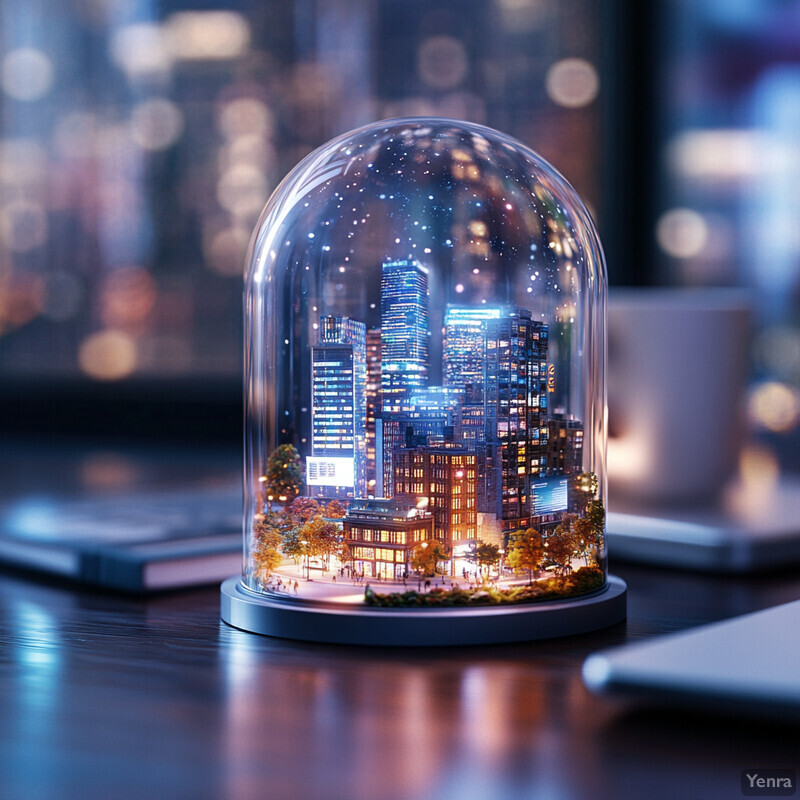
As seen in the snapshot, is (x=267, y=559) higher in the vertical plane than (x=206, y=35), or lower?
lower

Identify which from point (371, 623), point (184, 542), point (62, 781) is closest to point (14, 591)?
point (184, 542)

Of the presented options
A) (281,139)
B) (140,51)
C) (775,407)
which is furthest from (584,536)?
(140,51)

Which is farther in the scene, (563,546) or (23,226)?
(23,226)

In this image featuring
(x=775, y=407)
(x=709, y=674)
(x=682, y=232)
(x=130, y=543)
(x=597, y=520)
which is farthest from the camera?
(x=682, y=232)

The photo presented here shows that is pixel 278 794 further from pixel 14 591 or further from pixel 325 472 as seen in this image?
pixel 14 591

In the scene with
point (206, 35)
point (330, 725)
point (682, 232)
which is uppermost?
point (206, 35)

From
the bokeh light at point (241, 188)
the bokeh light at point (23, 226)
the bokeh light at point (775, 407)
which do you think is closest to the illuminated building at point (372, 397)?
the bokeh light at point (775, 407)

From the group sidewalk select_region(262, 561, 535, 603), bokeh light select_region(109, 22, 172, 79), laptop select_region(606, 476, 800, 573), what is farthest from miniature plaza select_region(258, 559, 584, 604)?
bokeh light select_region(109, 22, 172, 79)

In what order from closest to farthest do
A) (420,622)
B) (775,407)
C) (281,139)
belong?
(420,622)
(775,407)
(281,139)

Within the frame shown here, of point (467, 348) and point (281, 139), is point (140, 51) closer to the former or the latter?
point (281, 139)
